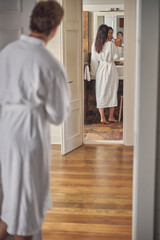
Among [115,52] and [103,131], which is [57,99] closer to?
[103,131]

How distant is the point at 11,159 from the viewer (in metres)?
2.20

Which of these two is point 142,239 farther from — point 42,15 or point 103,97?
point 103,97

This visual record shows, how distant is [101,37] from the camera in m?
7.48

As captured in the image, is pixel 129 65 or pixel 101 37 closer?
pixel 129 65

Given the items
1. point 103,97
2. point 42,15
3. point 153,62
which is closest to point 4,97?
point 42,15

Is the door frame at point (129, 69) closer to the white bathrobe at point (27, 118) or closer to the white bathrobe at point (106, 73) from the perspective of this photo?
the white bathrobe at point (106, 73)

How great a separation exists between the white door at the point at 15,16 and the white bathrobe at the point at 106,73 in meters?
4.94

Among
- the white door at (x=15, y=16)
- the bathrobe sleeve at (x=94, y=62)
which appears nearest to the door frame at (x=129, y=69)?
the bathrobe sleeve at (x=94, y=62)

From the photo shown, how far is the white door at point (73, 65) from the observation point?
218 inches

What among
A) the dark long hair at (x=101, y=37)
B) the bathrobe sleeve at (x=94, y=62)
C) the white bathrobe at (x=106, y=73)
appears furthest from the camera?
the bathrobe sleeve at (x=94, y=62)

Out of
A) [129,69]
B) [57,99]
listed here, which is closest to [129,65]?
[129,69]

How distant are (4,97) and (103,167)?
3.17 meters

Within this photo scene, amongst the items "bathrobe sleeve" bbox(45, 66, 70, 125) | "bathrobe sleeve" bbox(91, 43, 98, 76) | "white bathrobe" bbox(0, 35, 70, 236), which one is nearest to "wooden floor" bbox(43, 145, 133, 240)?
"white bathrobe" bbox(0, 35, 70, 236)

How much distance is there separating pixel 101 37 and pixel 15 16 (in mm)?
4946
